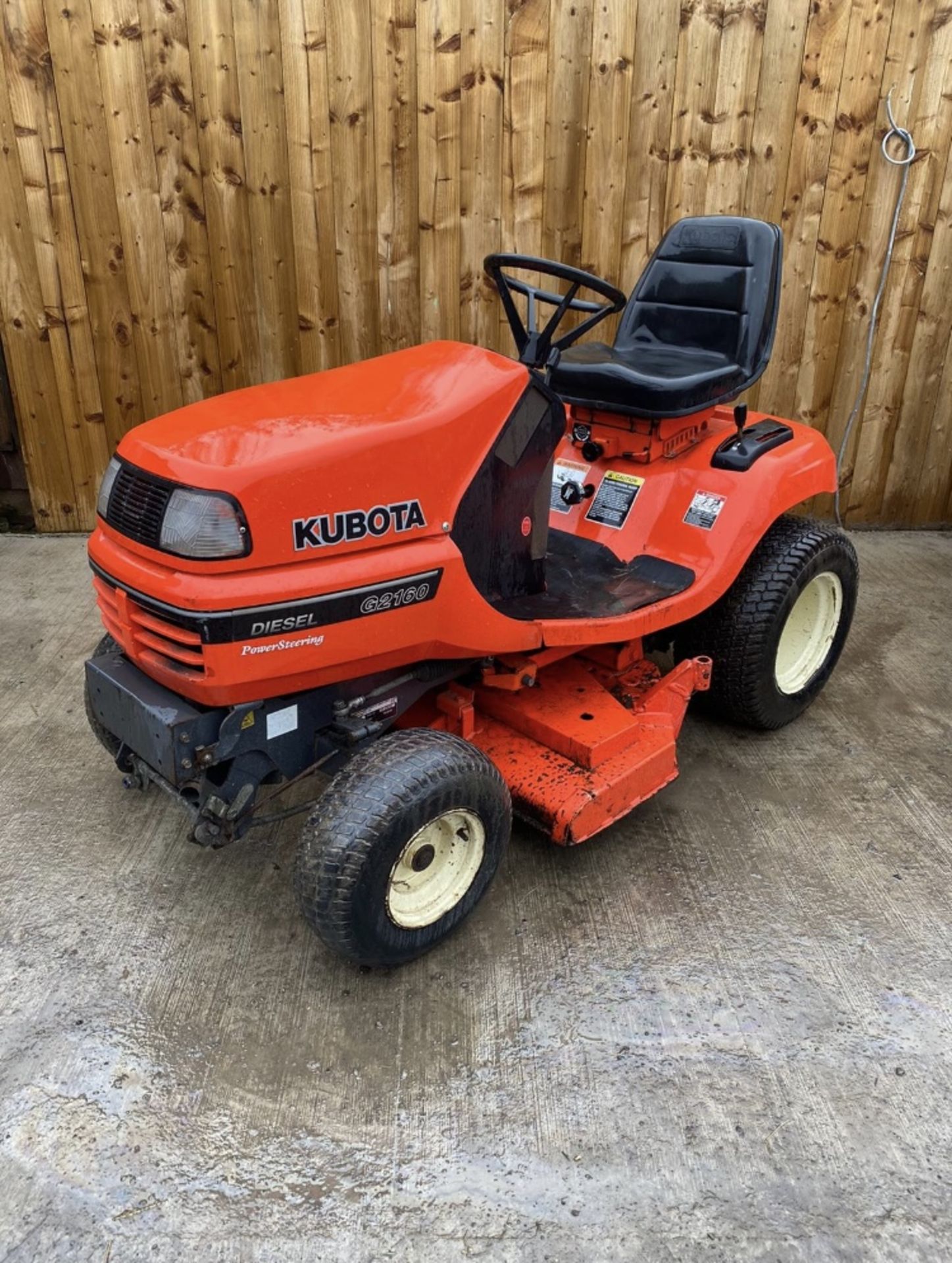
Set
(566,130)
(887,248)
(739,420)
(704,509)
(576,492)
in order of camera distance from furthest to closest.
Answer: (887,248) → (566,130) → (576,492) → (739,420) → (704,509)

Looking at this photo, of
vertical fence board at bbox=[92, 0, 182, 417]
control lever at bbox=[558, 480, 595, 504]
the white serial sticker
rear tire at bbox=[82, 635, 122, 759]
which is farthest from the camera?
vertical fence board at bbox=[92, 0, 182, 417]

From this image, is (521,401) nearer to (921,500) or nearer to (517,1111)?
(517,1111)

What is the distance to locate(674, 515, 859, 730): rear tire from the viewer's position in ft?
10.1

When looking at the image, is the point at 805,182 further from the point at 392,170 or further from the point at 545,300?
the point at 545,300

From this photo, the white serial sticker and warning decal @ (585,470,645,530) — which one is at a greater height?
warning decal @ (585,470,645,530)

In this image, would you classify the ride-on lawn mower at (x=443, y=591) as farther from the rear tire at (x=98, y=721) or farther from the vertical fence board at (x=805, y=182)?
the vertical fence board at (x=805, y=182)

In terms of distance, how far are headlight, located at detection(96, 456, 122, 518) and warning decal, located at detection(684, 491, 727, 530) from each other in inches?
66.5

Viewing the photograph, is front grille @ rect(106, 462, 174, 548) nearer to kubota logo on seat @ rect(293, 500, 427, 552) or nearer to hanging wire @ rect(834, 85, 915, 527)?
kubota logo on seat @ rect(293, 500, 427, 552)

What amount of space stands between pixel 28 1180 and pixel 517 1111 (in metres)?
0.94

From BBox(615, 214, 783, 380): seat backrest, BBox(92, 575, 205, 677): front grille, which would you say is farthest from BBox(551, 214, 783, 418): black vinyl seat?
BBox(92, 575, 205, 677): front grille

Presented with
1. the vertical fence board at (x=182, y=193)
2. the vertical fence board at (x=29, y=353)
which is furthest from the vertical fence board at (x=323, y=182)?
the vertical fence board at (x=29, y=353)

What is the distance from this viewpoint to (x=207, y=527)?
6.62 feet

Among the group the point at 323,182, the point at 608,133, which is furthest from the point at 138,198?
the point at 608,133

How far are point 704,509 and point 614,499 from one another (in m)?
0.31
